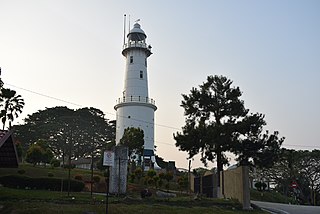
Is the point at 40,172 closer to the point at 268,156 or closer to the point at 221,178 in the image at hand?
the point at 221,178

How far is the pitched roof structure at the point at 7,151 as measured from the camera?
15.6 meters

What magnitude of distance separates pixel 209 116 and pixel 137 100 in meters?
17.7

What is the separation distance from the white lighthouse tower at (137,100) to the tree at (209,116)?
1580 centimetres

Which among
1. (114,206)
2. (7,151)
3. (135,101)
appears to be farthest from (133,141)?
(114,206)

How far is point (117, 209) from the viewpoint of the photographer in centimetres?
1473

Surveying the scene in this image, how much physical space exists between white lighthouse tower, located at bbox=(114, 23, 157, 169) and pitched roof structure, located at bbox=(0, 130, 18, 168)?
26146mm

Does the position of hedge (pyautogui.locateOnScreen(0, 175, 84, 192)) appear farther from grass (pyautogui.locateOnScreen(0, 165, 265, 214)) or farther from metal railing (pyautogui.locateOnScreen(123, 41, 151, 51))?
metal railing (pyautogui.locateOnScreen(123, 41, 151, 51))

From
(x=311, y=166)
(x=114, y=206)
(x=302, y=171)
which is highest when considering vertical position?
(x=311, y=166)

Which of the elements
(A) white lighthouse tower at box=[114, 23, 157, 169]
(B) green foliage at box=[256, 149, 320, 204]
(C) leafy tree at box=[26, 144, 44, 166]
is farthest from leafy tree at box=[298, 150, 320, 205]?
(C) leafy tree at box=[26, 144, 44, 166]

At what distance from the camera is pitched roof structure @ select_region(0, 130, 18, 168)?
15555mm

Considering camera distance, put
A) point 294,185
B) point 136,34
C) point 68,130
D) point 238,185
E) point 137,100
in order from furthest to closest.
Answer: point 68,130 < point 136,34 < point 137,100 < point 294,185 < point 238,185

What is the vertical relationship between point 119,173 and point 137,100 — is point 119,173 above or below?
below

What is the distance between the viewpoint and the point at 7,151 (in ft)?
57.6

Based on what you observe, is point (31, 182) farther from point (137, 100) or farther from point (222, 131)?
point (137, 100)
